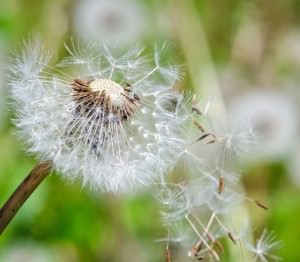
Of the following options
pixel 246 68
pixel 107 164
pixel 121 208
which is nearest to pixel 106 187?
pixel 107 164

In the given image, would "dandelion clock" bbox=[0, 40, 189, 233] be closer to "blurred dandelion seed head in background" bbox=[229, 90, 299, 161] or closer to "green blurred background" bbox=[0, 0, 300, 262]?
"green blurred background" bbox=[0, 0, 300, 262]

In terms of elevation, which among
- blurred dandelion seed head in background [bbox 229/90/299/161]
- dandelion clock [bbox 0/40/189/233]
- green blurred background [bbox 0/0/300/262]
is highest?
dandelion clock [bbox 0/40/189/233]

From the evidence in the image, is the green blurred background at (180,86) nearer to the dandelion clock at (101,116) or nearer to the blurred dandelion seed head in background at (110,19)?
the blurred dandelion seed head in background at (110,19)

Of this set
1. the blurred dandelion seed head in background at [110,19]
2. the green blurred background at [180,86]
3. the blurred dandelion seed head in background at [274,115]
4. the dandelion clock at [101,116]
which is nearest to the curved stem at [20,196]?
the dandelion clock at [101,116]

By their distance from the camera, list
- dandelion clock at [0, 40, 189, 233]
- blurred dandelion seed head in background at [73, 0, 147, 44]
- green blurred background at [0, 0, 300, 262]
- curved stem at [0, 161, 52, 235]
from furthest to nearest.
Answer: blurred dandelion seed head in background at [73, 0, 147, 44] → green blurred background at [0, 0, 300, 262] → dandelion clock at [0, 40, 189, 233] → curved stem at [0, 161, 52, 235]

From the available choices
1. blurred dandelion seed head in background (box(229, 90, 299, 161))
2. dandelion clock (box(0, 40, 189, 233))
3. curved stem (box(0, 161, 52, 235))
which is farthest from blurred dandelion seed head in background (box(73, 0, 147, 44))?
curved stem (box(0, 161, 52, 235))

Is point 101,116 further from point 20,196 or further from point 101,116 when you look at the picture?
point 20,196

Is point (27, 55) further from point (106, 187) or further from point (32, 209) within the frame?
point (32, 209)
